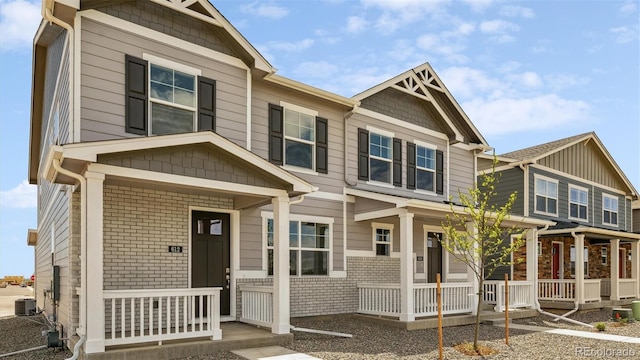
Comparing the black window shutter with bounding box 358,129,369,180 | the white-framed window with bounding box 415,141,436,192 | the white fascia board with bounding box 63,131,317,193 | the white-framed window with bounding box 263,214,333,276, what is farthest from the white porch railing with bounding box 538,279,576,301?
the white fascia board with bounding box 63,131,317,193

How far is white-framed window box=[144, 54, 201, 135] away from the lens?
398 inches

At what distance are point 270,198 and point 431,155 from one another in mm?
7686

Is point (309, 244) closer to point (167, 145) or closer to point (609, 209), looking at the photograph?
point (167, 145)

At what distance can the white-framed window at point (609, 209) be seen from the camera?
958 inches

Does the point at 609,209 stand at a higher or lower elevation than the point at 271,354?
higher

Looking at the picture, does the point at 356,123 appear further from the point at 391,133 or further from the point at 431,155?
the point at 431,155

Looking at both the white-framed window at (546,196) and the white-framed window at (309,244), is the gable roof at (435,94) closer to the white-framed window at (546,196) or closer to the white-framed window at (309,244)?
the white-framed window at (309,244)

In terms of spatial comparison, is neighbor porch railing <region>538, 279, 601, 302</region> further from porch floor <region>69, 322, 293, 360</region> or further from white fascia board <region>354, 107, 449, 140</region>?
porch floor <region>69, 322, 293, 360</region>

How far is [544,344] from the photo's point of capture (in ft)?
34.4

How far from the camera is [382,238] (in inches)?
569

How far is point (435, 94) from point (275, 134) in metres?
6.54

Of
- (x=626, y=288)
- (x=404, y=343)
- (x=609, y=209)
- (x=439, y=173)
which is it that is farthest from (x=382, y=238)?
(x=609, y=209)

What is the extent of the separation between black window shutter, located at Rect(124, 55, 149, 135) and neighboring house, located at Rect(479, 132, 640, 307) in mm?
13847

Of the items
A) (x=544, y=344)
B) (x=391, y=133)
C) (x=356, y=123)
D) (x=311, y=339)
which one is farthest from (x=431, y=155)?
(x=311, y=339)
